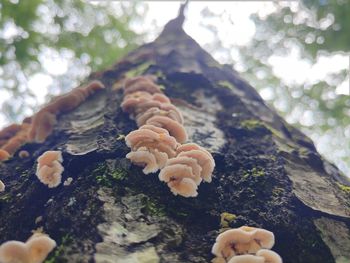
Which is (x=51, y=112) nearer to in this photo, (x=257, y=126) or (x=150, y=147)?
(x=150, y=147)

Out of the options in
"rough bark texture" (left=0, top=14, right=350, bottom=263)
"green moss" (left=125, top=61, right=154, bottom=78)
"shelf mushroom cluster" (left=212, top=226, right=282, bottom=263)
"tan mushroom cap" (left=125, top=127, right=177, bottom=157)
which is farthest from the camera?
"green moss" (left=125, top=61, right=154, bottom=78)

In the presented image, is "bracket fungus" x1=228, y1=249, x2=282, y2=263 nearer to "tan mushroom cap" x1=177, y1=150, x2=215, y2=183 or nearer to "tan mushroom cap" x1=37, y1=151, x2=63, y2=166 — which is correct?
"tan mushroom cap" x1=177, y1=150, x2=215, y2=183

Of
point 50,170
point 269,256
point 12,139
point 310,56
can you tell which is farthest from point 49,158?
point 310,56

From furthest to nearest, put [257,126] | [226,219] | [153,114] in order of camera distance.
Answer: [257,126]
[153,114]
[226,219]

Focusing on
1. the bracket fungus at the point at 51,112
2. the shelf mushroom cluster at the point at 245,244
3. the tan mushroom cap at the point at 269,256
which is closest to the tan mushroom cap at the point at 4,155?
the bracket fungus at the point at 51,112

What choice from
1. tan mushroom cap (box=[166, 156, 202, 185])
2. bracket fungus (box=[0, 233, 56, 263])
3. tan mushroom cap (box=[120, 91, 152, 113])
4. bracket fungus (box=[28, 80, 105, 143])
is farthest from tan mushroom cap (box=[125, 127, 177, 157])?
bracket fungus (box=[28, 80, 105, 143])
